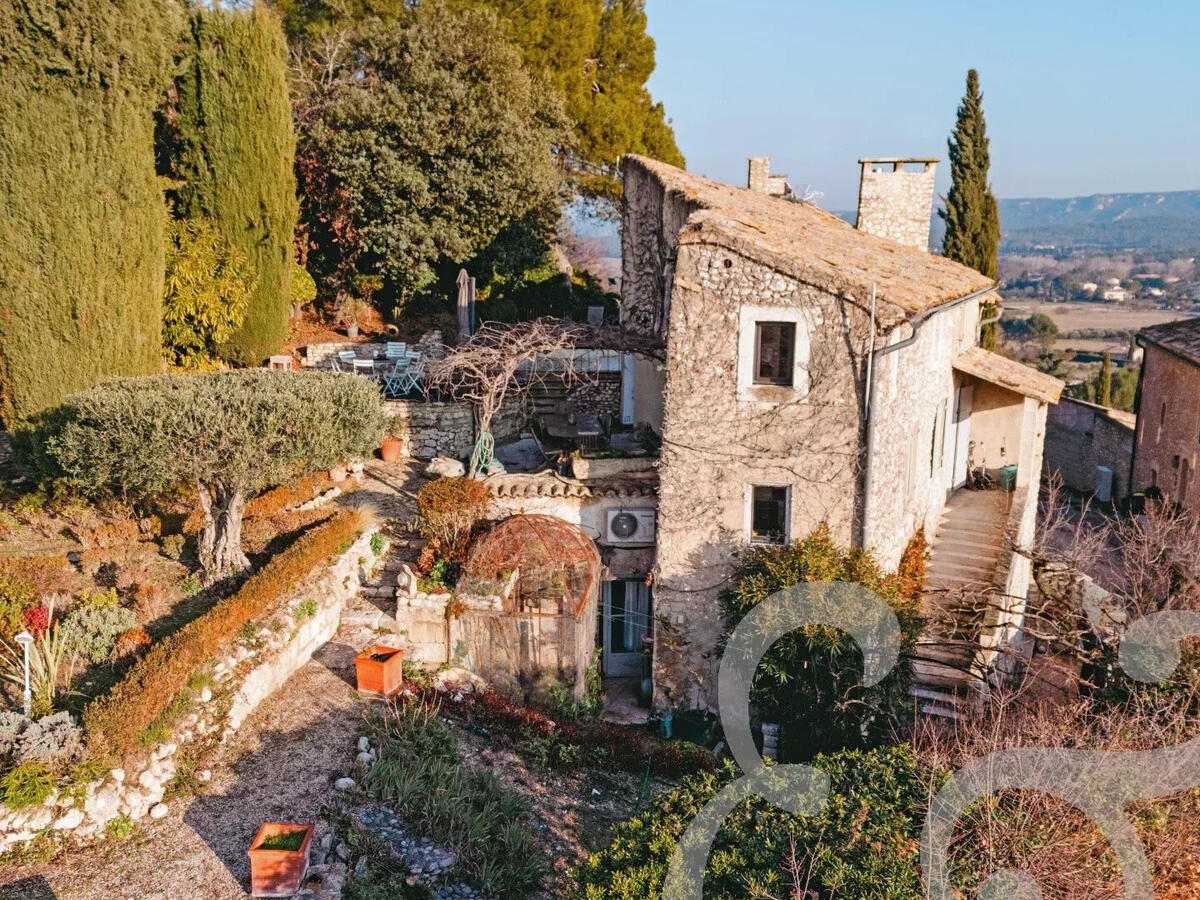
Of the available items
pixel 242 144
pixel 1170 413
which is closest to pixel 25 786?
pixel 242 144

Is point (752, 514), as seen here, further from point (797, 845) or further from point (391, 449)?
point (391, 449)

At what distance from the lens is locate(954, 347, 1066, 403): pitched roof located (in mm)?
19938

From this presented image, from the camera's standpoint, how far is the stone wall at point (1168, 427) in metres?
26.9

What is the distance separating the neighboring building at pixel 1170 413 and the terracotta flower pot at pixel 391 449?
21.6 meters

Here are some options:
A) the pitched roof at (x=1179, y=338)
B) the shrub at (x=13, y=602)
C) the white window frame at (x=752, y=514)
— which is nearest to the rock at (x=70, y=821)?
the shrub at (x=13, y=602)

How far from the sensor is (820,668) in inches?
559

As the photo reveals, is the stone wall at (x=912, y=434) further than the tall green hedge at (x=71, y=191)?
No

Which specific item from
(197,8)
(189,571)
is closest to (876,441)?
(189,571)

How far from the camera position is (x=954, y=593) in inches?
656

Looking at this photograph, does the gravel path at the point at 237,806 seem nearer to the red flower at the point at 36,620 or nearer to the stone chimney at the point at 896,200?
the red flower at the point at 36,620

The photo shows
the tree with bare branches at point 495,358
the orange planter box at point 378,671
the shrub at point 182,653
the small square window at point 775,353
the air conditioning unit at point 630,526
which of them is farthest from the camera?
the tree with bare branches at point 495,358

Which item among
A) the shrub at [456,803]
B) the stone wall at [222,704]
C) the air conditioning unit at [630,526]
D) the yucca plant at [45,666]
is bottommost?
the shrub at [456,803]

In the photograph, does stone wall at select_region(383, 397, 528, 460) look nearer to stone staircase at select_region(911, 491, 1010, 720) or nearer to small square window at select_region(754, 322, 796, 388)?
small square window at select_region(754, 322, 796, 388)

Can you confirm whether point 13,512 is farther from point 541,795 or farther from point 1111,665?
point 1111,665
